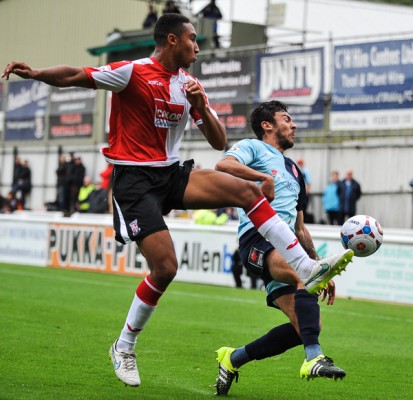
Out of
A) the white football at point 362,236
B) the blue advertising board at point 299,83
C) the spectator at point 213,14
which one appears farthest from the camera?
the spectator at point 213,14

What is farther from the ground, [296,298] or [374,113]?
[374,113]

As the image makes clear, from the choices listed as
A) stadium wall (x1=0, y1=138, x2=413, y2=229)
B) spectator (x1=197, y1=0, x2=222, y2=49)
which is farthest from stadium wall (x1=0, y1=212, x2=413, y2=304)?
spectator (x1=197, y1=0, x2=222, y2=49)

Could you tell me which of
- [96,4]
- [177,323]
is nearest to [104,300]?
[177,323]

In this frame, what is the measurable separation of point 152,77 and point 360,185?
15332 millimetres

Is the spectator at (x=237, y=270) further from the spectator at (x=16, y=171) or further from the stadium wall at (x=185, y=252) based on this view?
the spectator at (x=16, y=171)

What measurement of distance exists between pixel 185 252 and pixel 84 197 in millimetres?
7433

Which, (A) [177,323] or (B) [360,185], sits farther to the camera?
(B) [360,185]

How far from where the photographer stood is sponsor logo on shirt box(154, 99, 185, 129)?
24.2 ft

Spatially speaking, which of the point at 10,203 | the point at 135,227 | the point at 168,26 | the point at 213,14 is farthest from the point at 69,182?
the point at 135,227

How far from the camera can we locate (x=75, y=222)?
23.1m

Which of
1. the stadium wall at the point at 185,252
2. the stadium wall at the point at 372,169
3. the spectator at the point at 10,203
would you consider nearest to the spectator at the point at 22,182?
the spectator at the point at 10,203

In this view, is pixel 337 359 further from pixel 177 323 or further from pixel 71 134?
pixel 71 134

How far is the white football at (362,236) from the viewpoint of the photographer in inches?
301

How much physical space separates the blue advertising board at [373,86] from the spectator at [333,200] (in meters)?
1.15
